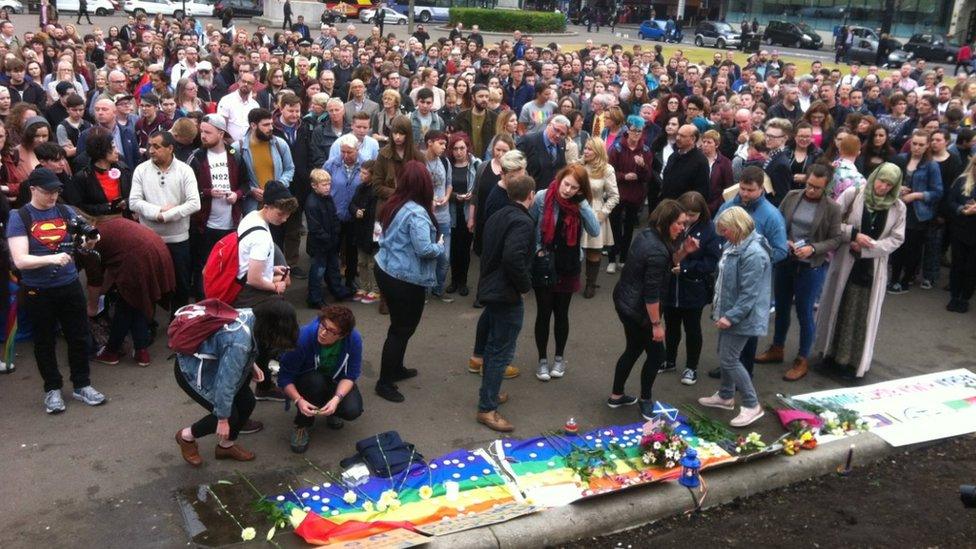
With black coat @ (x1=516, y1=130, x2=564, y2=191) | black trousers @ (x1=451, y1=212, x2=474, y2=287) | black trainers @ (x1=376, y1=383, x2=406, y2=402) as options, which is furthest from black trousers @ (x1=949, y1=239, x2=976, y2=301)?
black trainers @ (x1=376, y1=383, x2=406, y2=402)

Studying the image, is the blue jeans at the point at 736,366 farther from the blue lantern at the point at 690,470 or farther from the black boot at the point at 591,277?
the black boot at the point at 591,277

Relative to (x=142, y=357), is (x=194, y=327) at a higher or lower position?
higher

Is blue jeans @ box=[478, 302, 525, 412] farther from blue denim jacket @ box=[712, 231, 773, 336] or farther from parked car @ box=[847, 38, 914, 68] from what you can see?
parked car @ box=[847, 38, 914, 68]

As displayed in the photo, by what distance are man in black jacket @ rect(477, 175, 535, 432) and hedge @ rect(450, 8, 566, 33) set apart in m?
40.3

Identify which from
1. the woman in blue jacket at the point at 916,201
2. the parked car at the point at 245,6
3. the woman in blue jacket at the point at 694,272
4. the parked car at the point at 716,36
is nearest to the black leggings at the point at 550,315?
the woman in blue jacket at the point at 694,272

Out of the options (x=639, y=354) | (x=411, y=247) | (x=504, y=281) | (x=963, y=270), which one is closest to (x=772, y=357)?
(x=639, y=354)

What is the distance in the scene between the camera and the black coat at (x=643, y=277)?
18.9 ft

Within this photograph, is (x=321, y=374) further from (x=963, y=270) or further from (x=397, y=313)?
(x=963, y=270)

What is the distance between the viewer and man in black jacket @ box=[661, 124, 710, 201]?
27.0 feet

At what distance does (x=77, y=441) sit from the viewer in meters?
5.41

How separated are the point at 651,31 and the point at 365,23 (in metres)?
16.7

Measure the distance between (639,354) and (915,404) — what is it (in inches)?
93.8

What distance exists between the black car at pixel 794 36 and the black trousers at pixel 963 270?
41.2m

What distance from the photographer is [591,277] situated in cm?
860
